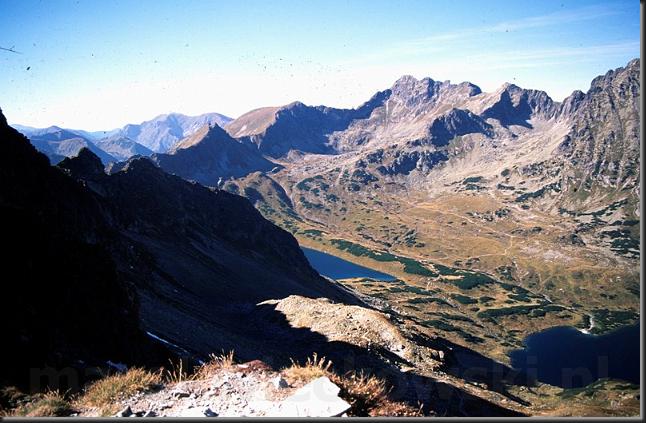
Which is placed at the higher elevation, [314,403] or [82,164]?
[82,164]

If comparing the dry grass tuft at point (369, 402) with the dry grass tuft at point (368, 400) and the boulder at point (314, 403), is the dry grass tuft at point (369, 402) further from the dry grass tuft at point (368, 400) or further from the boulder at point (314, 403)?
the boulder at point (314, 403)

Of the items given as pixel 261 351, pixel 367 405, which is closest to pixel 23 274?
pixel 367 405

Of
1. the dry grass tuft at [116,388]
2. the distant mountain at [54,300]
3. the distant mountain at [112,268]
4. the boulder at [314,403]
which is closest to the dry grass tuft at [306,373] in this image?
the boulder at [314,403]

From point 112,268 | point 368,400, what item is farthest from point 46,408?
point 112,268

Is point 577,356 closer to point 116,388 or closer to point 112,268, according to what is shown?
point 112,268

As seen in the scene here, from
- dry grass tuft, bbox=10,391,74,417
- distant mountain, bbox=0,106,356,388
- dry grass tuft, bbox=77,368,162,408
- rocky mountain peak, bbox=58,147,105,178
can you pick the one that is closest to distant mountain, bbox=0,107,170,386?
distant mountain, bbox=0,106,356,388
